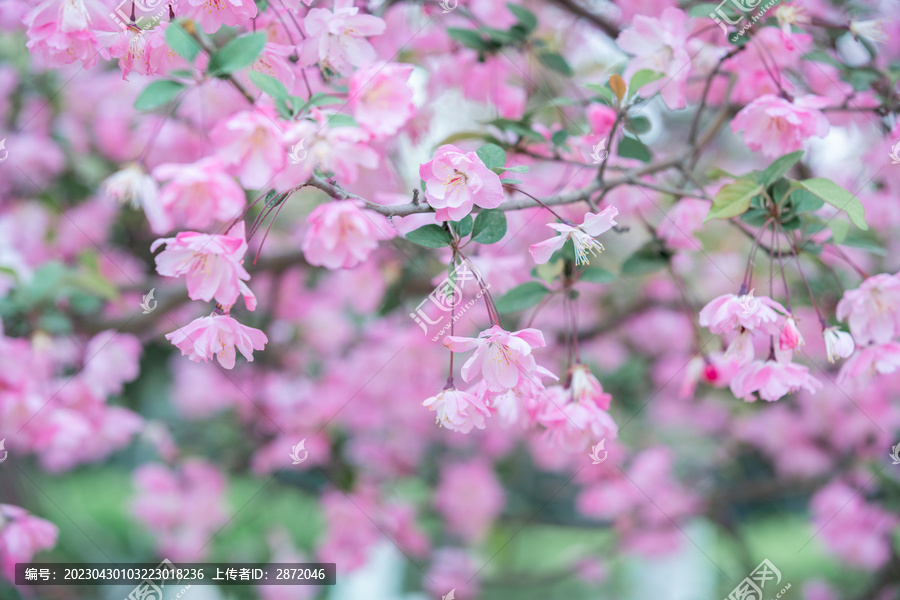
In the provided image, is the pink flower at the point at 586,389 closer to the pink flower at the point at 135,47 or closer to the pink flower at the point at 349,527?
the pink flower at the point at 135,47

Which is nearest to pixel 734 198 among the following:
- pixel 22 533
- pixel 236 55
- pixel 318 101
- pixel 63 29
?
pixel 318 101

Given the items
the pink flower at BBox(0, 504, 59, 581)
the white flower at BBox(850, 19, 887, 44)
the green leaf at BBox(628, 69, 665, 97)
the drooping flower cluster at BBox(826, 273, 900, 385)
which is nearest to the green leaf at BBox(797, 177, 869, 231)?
the drooping flower cluster at BBox(826, 273, 900, 385)

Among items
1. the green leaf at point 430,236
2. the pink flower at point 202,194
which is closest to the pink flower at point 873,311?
the green leaf at point 430,236

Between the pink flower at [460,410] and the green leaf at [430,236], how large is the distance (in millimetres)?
194

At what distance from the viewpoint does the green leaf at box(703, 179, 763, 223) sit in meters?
0.80

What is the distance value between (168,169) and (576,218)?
0.71m

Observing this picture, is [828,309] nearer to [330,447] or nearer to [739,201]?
[739,201]

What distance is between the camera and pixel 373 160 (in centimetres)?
84

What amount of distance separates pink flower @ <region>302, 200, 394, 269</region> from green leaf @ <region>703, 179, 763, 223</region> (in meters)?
0.47

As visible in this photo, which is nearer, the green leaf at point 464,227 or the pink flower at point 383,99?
the green leaf at point 464,227

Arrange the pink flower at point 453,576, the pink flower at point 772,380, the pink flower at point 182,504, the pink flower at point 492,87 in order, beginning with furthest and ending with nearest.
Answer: the pink flower at point 453,576 < the pink flower at point 182,504 < the pink flower at point 492,87 < the pink flower at point 772,380

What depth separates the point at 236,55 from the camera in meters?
0.76

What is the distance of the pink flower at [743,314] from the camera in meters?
0.76

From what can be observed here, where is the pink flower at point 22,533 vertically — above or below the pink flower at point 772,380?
below
